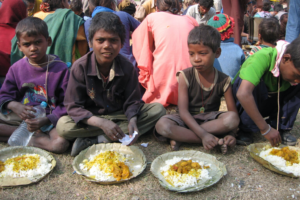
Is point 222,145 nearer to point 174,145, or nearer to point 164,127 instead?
point 174,145

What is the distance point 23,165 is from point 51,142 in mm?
435

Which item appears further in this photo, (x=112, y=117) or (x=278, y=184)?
(x=112, y=117)

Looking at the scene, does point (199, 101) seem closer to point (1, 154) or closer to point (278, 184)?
point (278, 184)

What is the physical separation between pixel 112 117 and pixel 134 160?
574 mm

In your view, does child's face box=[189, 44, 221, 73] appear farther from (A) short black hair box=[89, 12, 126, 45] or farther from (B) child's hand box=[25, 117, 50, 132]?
(B) child's hand box=[25, 117, 50, 132]

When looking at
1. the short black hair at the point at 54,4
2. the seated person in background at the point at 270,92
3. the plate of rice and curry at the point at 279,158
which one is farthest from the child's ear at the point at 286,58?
the short black hair at the point at 54,4

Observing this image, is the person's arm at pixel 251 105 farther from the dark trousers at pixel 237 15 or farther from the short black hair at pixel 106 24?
the dark trousers at pixel 237 15

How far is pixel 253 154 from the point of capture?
2.45 meters

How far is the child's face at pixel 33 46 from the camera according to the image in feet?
8.92

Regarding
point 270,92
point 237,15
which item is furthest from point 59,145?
point 237,15

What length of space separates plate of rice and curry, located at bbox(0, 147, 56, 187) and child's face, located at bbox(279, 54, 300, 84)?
2.27 metres

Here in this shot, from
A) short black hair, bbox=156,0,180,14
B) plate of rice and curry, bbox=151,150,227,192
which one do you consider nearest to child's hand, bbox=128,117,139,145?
plate of rice and curry, bbox=151,150,227,192

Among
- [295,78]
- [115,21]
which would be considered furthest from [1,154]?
[295,78]

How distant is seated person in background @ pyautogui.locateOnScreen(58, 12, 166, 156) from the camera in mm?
2469
